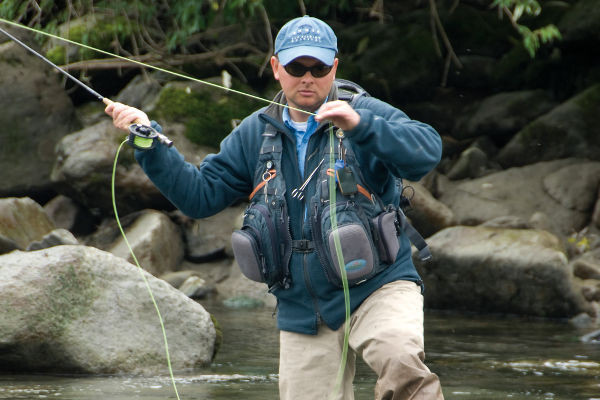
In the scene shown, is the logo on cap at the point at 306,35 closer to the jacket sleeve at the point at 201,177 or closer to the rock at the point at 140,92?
the jacket sleeve at the point at 201,177

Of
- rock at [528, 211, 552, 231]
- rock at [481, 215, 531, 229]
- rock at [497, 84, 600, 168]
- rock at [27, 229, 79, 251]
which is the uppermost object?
rock at [497, 84, 600, 168]

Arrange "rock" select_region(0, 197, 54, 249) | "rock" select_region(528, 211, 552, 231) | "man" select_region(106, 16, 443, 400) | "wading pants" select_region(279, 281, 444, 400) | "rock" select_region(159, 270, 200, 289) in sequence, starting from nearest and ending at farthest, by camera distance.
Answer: "wading pants" select_region(279, 281, 444, 400) → "man" select_region(106, 16, 443, 400) → "rock" select_region(0, 197, 54, 249) → "rock" select_region(159, 270, 200, 289) → "rock" select_region(528, 211, 552, 231)

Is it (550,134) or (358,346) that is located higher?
(358,346)

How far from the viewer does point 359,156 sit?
3.59 metres

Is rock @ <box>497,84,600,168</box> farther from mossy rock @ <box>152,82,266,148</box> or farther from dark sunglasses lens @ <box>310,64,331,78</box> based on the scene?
dark sunglasses lens @ <box>310,64,331,78</box>

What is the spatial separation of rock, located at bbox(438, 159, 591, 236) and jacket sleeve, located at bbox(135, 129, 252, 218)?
8.01 metres

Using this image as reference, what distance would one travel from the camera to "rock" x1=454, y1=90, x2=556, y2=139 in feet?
44.0

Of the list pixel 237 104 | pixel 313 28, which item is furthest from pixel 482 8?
pixel 313 28

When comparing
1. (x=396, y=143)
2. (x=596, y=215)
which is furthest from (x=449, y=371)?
(x=596, y=215)

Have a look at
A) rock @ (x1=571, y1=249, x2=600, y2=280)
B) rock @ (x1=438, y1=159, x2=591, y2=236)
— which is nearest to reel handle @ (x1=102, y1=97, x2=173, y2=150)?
rock @ (x1=571, y1=249, x2=600, y2=280)

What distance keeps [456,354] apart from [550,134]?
5.85m

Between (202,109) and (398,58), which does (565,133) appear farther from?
(202,109)

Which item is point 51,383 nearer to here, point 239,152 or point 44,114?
point 239,152

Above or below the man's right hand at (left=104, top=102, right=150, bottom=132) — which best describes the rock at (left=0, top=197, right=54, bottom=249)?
below
